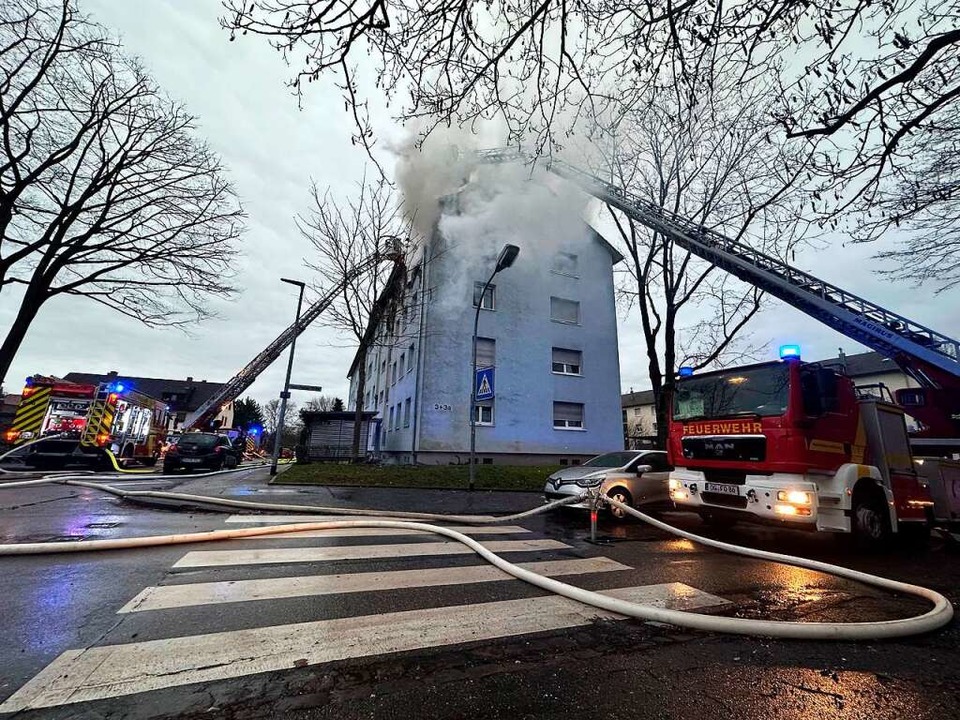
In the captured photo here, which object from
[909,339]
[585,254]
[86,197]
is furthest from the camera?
[585,254]

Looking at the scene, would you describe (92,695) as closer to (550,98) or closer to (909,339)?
(550,98)

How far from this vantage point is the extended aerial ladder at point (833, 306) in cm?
959

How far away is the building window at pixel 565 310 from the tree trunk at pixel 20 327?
60.9 ft

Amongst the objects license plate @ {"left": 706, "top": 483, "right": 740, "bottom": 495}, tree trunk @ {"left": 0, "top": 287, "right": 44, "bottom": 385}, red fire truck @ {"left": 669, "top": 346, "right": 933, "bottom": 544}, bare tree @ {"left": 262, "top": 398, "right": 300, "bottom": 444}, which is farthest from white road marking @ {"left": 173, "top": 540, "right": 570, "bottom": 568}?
bare tree @ {"left": 262, "top": 398, "right": 300, "bottom": 444}

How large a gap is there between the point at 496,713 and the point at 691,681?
43.7 inches

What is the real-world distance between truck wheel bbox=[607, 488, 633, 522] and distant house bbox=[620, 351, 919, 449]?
13.3 feet

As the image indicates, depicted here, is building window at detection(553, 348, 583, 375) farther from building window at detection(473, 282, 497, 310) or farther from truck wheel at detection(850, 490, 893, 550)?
truck wheel at detection(850, 490, 893, 550)

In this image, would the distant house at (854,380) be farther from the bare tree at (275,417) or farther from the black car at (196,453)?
the bare tree at (275,417)

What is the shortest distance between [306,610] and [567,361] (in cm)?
1927

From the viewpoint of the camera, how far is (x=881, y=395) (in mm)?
7477

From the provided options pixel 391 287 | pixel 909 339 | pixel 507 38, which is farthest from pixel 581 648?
pixel 391 287

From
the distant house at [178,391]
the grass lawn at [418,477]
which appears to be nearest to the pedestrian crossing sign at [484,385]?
the grass lawn at [418,477]

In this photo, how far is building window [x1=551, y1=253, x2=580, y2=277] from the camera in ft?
73.3

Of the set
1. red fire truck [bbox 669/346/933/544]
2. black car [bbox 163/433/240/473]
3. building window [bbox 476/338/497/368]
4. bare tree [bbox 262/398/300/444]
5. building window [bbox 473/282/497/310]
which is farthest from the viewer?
bare tree [bbox 262/398/300/444]
